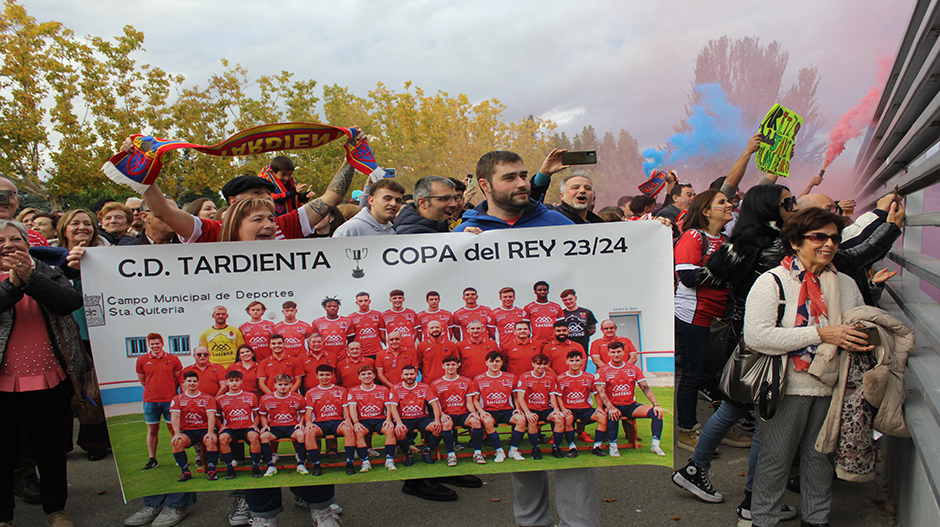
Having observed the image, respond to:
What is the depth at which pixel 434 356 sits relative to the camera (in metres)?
2.96

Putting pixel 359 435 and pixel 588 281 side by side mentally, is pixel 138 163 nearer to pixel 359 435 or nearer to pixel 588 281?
pixel 359 435

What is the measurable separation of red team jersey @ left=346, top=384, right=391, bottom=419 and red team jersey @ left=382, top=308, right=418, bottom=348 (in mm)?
273

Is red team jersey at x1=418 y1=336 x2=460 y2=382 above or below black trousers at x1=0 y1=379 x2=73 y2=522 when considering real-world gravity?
above

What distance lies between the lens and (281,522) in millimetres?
3908

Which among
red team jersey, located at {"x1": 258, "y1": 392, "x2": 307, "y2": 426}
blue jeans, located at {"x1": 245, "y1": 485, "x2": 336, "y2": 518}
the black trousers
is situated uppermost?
red team jersey, located at {"x1": 258, "y1": 392, "x2": 307, "y2": 426}

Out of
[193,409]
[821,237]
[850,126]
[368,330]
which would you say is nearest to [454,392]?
[368,330]

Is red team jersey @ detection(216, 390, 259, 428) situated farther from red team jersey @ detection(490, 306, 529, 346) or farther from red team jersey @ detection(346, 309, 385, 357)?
red team jersey @ detection(490, 306, 529, 346)

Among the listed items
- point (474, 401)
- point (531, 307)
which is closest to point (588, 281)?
point (531, 307)

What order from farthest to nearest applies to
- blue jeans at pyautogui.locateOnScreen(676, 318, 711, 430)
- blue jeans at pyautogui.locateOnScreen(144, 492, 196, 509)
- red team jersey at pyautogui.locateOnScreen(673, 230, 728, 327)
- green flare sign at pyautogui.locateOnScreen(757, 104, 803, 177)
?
green flare sign at pyautogui.locateOnScreen(757, 104, 803, 177) < blue jeans at pyautogui.locateOnScreen(676, 318, 711, 430) < red team jersey at pyautogui.locateOnScreen(673, 230, 728, 327) < blue jeans at pyautogui.locateOnScreen(144, 492, 196, 509)

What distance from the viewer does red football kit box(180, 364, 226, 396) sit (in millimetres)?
2992

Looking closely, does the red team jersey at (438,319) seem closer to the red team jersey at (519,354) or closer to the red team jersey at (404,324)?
the red team jersey at (404,324)

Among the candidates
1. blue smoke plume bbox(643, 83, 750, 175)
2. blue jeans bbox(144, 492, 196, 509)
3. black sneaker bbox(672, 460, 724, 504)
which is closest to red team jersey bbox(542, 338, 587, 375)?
black sneaker bbox(672, 460, 724, 504)

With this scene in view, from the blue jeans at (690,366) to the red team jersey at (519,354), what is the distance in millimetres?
2304

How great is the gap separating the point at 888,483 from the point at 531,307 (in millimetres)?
2916
